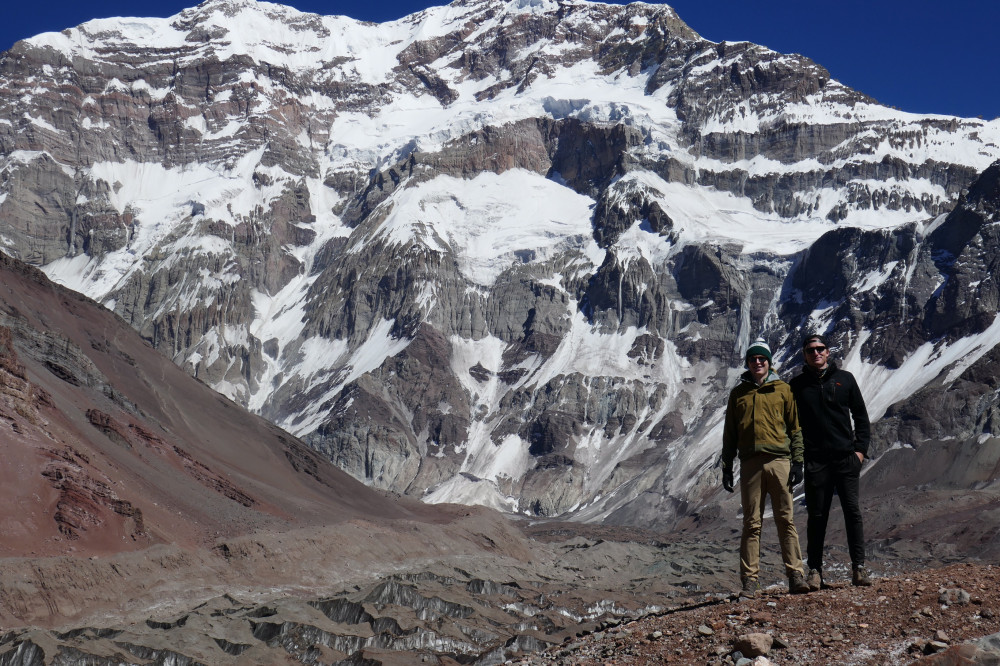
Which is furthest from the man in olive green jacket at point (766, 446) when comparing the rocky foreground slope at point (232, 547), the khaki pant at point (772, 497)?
the rocky foreground slope at point (232, 547)

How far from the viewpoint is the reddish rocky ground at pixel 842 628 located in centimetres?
1586

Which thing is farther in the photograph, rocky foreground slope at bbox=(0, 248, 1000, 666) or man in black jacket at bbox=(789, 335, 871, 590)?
rocky foreground slope at bbox=(0, 248, 1000, 666)

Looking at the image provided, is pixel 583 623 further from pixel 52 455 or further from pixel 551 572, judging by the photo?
pixel 551 572

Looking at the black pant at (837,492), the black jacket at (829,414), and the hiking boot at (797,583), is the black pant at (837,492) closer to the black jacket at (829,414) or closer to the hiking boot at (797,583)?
the black jacket at (829,414)

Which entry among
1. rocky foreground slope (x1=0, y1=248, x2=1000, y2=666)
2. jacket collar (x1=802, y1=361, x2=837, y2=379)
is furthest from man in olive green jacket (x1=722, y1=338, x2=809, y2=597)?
rocky foreground slope (x1=0, y1=248, x2=1000, y2=666)

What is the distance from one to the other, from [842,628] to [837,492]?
3.19 metres

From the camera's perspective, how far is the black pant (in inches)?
766

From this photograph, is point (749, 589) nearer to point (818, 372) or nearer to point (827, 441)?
point (827, 441)

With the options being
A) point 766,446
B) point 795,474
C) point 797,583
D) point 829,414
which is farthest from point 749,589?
point 829,414

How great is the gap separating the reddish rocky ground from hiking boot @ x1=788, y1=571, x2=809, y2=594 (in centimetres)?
22

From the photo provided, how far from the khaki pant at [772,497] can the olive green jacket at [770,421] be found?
0.64 ft

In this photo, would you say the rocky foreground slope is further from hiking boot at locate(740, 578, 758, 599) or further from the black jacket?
the black jacket

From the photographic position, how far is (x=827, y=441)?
19.5 meters

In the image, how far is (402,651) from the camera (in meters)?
56.8
